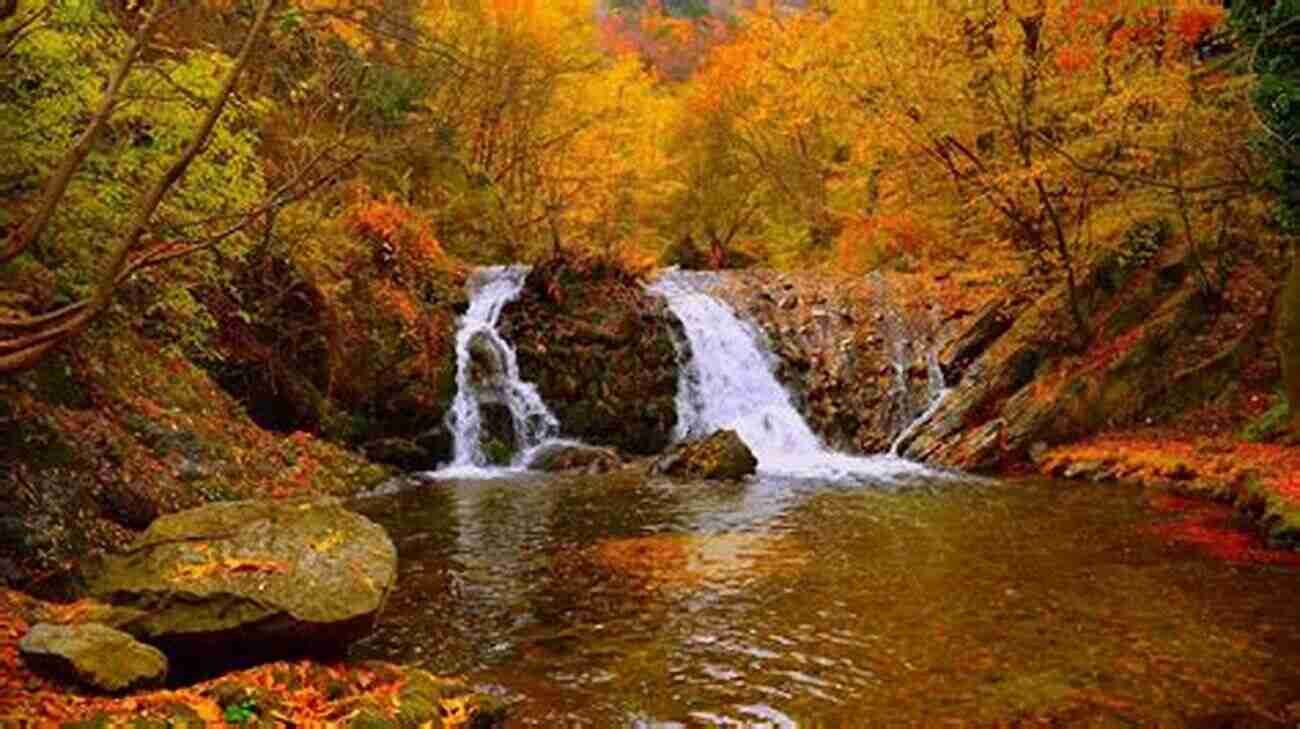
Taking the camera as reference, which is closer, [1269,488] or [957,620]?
[957,620]

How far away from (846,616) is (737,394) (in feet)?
41.4

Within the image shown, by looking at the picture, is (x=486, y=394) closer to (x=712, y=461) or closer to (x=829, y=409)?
(x=712, y=461)

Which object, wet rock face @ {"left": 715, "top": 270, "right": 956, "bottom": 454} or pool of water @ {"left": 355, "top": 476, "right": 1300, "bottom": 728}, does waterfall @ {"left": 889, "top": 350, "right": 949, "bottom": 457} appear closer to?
wet rock face @ {"left": 715, "top": 270, "right": 956, "bottom": 454}

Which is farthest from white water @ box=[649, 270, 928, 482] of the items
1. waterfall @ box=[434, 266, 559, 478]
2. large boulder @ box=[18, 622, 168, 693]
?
large boulder @ box=[18, 622, 168, 693]

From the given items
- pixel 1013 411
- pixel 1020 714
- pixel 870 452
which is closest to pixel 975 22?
pixel 1013 411

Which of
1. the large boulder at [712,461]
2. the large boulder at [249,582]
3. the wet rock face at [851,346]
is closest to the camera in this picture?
the large boulder at [249,582]

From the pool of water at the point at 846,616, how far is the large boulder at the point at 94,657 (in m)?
1.97

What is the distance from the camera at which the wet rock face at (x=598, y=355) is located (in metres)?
19.7

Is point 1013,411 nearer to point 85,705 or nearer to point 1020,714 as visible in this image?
point 1020,714

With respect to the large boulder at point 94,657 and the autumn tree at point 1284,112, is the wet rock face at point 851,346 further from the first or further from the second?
the large boulder at point 94,657

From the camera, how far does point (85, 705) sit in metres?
5.37

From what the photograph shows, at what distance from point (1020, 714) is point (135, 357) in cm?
1095

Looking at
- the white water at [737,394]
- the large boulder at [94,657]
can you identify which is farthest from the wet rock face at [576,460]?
the large boulder at [94,657]

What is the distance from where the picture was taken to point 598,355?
20.4 m
